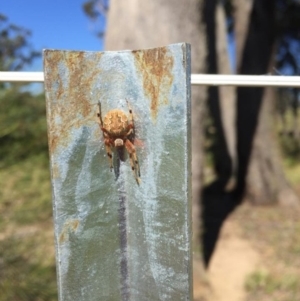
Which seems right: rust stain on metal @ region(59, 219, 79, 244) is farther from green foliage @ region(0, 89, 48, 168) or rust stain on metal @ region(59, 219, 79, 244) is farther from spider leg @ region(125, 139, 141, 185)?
green foliage @ region(0, 89, 48, 168)

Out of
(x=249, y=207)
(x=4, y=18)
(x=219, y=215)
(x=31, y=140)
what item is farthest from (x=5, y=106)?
(x=249, y=207)

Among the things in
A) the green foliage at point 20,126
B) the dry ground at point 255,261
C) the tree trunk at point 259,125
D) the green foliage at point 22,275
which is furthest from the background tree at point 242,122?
the green foliage at point 22,275

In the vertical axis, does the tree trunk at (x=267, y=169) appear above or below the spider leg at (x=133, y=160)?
below

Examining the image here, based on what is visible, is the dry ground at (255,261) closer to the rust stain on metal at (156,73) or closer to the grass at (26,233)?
the grass at (26,233)

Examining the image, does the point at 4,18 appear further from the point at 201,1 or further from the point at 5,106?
the point at 5,106

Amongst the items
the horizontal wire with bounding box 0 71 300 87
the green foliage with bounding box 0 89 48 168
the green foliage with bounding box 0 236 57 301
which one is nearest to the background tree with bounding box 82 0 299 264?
the green foliage with bounding box 0 89 48 168

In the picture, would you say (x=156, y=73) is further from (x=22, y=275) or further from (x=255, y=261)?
(x=255, y=261)

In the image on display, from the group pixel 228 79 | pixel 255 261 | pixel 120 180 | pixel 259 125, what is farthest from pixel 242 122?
pixel 120 180

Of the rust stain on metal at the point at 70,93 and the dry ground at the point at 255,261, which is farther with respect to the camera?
the dry ground at the point at 255,261
